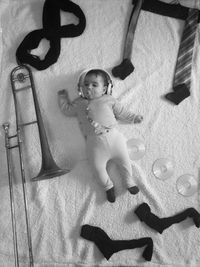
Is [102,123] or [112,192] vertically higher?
[102,123]

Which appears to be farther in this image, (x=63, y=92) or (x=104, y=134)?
(x=63, y=92)

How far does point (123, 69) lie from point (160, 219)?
22.5 inches

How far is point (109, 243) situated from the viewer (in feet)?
3.98

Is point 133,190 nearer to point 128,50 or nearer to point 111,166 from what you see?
point 111,166

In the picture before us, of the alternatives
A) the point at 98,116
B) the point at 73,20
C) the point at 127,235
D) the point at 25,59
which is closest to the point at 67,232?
the point at 127,235

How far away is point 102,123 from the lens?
49.1 inches

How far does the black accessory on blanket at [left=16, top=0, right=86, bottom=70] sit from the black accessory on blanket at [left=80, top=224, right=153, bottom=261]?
2.19 ft

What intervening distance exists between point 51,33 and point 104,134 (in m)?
0.49

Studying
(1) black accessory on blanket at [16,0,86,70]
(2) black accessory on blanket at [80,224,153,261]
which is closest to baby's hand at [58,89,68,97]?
(1) black accessory on blanket at [16,0,86,70]

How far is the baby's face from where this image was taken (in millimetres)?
1243

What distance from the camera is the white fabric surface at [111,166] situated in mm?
1222

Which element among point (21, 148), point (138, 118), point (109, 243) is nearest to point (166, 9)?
point (138, 118)

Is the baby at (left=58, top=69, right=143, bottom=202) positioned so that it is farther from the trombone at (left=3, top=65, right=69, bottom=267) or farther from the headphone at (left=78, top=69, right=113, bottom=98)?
the trombone at (left=3, top=65, right=69, bottom=267)

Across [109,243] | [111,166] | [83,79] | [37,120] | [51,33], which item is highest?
[51,33]
